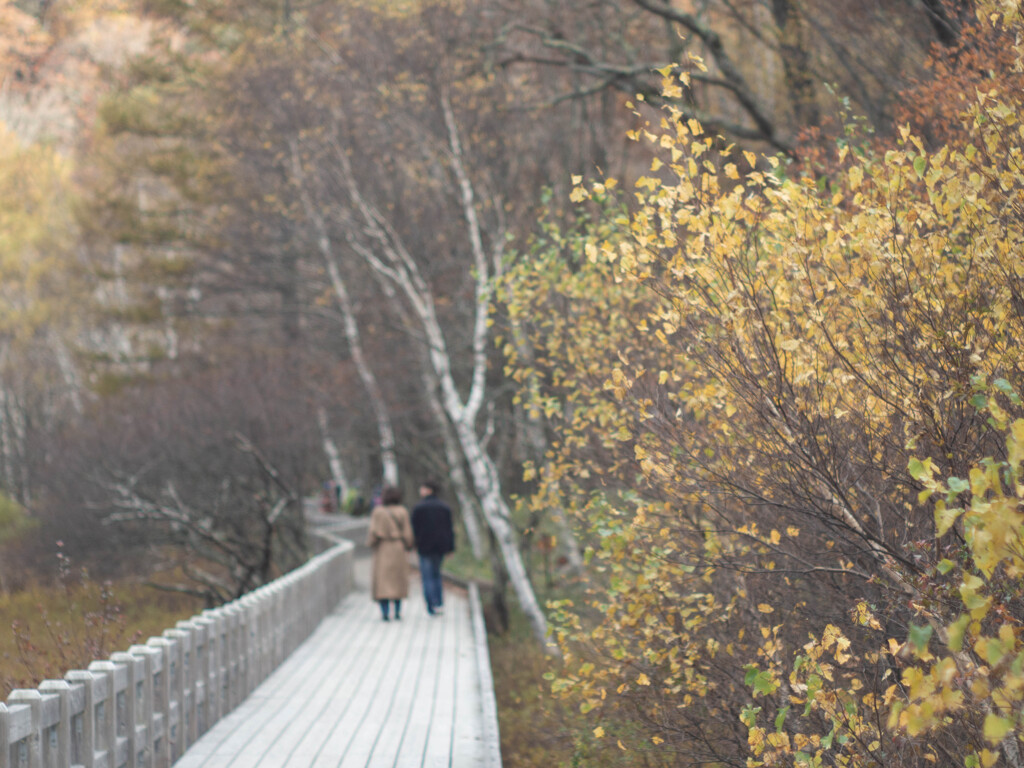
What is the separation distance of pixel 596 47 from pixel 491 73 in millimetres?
4298

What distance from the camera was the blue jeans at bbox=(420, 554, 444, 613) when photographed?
47.8ft

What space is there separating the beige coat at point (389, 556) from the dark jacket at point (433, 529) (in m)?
0.19

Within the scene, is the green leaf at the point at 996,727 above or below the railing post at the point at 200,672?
above

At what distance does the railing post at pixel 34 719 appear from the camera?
4.84 meters

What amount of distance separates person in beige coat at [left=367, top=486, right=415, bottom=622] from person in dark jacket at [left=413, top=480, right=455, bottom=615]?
0.21m

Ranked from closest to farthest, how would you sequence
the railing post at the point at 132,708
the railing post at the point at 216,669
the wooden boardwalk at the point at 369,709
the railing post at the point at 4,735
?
1. the railing post at the point at 4,735
2. the railing post at the point at 132,708
3. the wooden boardwalk at the point at 369,709
4. the railing post at the point at 216,669

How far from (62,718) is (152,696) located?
141 centimetres

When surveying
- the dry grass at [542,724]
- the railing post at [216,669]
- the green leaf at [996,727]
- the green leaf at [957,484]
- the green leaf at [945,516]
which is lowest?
the dry grass at [542,724]

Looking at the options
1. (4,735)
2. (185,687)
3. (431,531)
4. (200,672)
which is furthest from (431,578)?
(4,735)

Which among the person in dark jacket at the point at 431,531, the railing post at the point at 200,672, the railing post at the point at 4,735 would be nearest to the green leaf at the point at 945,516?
the railing post at the point at 4,735

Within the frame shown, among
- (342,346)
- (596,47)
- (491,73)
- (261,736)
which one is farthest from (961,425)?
(342,346)

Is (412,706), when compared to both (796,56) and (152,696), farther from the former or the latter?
(796,56)

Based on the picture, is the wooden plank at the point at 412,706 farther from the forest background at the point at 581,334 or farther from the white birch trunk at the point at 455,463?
the white birch trunk at the point at 455,463

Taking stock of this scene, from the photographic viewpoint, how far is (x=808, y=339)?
439 centimetres
